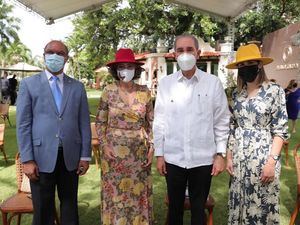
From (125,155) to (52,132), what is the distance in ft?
2.57

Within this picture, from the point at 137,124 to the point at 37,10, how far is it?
6.37 metres

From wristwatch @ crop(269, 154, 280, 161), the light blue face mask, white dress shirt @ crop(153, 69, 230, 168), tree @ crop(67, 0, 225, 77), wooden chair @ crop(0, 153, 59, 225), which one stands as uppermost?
tree @ crop(67, 0, 225, 77)

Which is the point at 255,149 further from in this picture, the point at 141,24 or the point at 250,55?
the point at 141,24

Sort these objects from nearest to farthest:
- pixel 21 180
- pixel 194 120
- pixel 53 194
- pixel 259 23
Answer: pixel 194 120 → pixel 53 194 → pixel 21 180 → pixel 259 23

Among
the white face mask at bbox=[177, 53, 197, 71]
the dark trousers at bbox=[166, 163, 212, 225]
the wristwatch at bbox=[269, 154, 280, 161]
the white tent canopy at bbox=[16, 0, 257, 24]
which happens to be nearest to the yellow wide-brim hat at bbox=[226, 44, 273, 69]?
the white face mask at bbox=[177, 53, 197, 71]

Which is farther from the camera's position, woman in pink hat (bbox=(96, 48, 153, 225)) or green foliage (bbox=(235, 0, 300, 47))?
green foliage (bbox=(235, 0, 300, 47))

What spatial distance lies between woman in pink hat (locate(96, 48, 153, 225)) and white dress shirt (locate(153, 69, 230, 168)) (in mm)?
534

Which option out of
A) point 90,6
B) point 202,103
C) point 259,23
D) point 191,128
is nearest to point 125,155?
point 191,128

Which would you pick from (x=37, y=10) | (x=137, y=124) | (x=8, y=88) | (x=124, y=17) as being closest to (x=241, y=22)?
(x=124, y=17)

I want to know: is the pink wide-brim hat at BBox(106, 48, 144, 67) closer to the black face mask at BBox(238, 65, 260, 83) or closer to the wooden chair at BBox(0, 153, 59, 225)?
the black face mask at BBox(238, 65, 260, 83)

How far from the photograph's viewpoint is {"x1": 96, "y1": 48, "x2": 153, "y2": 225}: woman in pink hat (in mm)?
3355

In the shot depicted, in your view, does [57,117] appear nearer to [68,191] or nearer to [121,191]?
[68,191]

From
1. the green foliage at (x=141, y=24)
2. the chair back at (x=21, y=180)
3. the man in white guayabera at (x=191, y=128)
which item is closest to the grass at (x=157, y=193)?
the chair back at (x=21, y=180)

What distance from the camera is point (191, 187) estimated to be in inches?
114
